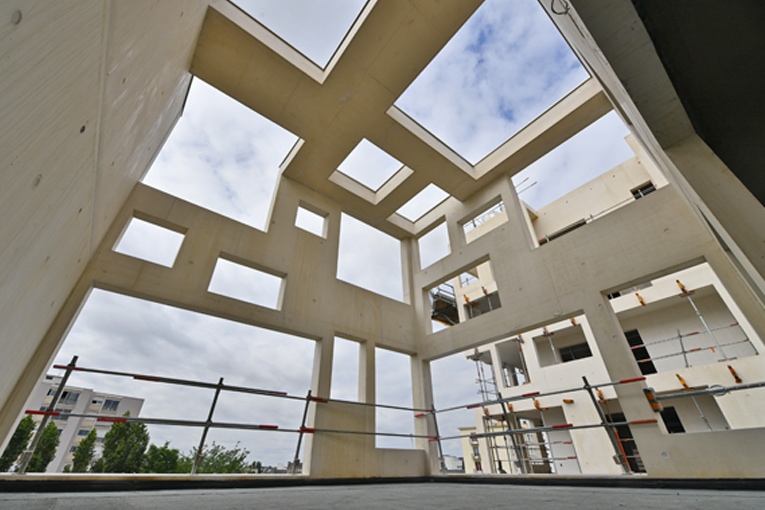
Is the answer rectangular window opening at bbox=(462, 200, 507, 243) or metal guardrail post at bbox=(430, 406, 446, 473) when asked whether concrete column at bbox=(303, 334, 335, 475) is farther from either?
rectangular window opening at bbox=(462, 200, 507, 243)

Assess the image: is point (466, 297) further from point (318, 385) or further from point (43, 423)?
point (43, 423)

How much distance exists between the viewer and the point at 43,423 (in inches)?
92.3

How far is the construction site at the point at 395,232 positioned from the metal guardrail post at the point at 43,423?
19 mm

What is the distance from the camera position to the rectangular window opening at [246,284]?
3.74 m

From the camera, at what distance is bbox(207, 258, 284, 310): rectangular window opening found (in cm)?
374

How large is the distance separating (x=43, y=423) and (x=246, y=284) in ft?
6.66

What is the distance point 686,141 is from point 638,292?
6.54m

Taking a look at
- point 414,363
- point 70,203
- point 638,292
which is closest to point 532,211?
point 638,292

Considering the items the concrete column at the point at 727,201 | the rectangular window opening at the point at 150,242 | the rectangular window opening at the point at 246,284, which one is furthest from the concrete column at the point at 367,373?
the concrete column at the point at 727,201

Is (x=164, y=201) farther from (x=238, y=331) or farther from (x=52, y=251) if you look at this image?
(x=52, y=251)

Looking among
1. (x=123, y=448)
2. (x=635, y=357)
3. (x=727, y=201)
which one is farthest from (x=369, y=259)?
(x=123, y=448)

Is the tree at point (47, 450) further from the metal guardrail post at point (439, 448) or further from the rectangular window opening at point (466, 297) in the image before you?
the metal guardrail post at point (439, 448)

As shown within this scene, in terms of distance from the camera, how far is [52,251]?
1.51 metres

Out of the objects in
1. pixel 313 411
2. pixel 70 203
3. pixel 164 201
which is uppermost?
pixel 164 201
